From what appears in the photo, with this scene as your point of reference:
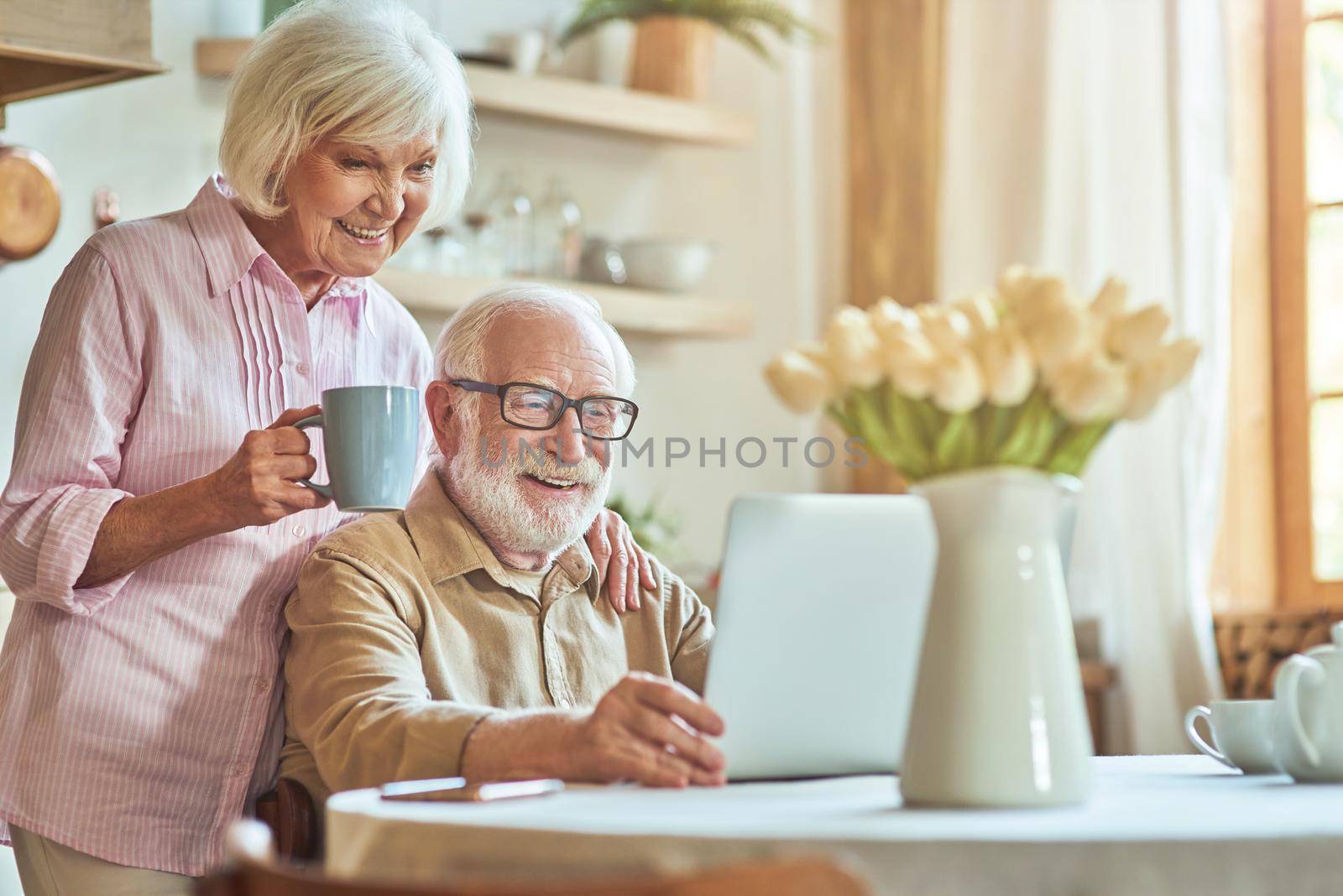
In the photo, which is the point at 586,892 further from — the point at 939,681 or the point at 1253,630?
the point at 1253,630

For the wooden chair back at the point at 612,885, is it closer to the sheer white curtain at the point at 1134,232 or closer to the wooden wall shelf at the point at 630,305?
the wooden wall shelf at the point at 630,305

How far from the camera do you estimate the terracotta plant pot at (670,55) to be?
382 centimetres

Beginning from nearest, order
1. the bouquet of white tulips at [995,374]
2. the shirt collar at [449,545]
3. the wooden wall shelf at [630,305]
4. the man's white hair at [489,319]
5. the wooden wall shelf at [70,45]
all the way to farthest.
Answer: the bouquet of white tulips at [995,374] < the shirt collar at [449,545] < the man's white hair at [489,319] < the wooden wall shelf at [70,45] < the wooden wall shelf at [630,305]

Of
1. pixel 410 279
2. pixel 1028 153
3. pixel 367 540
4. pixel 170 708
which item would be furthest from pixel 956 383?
pixel 1028 153

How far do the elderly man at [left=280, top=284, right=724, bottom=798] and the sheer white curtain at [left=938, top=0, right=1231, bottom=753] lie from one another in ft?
5.62

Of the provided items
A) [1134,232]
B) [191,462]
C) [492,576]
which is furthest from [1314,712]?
[1134,232]

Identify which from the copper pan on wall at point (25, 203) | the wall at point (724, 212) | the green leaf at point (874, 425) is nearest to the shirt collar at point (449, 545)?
the green leaf at point (874, 425)

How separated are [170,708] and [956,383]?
3.50 ft

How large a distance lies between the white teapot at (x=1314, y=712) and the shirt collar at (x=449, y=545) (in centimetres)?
87

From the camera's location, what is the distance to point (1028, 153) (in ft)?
12.1

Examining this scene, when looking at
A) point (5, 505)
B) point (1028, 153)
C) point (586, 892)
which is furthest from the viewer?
point (1028, 153)

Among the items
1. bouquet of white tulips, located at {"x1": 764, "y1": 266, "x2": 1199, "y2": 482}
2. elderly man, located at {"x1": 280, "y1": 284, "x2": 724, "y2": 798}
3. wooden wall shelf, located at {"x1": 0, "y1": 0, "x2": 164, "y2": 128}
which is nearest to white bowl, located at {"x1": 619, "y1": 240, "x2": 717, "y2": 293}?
wooden wall shelf, located at {"x1": 0, "y1": 0, "x2": 164, "y2": 128}

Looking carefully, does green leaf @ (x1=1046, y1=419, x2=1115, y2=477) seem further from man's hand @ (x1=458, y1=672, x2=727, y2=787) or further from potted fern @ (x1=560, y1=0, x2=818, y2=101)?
potted fern @ (x1=560, y1=0, x2=818, y2=101)

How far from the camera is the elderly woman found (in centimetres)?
168
